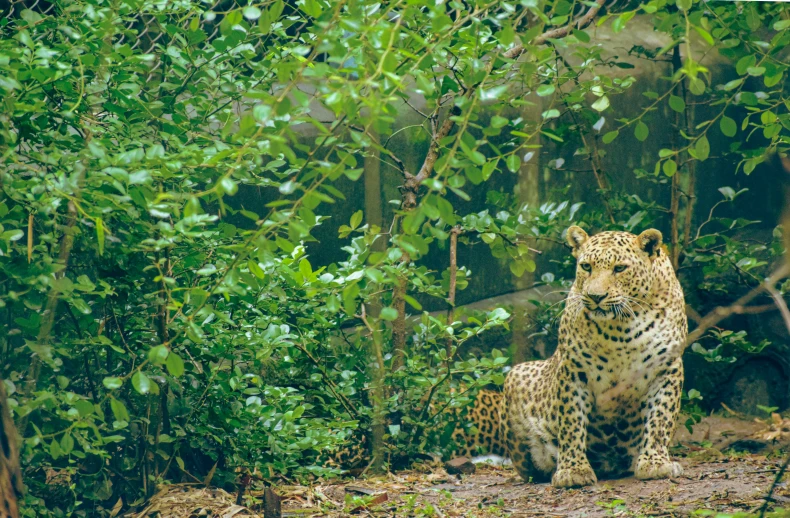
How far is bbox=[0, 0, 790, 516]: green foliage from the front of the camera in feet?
7.17

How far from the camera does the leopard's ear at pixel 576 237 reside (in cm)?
414

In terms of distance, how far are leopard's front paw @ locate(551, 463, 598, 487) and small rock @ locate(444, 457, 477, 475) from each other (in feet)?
1.74

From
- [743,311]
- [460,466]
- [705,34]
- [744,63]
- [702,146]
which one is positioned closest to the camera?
[705,34]

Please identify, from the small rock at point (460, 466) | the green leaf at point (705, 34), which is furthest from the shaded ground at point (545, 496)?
the green leaf at point (705, 34)

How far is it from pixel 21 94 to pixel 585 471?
278 cm

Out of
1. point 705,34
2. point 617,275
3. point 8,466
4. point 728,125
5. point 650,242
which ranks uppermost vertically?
point 705,34

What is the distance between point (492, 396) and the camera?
4.92m

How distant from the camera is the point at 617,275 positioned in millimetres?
3895

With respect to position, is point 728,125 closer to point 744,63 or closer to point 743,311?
point 744,63

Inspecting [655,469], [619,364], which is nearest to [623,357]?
[619,364]

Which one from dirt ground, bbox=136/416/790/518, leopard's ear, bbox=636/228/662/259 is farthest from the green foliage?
leopard's ear, bbox=636/228/662/259

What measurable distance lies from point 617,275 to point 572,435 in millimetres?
760

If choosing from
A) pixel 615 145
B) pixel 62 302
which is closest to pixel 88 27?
pixel 62 302

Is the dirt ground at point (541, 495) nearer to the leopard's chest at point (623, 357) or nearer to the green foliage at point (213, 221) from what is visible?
the green foliage at point (213, 221)
